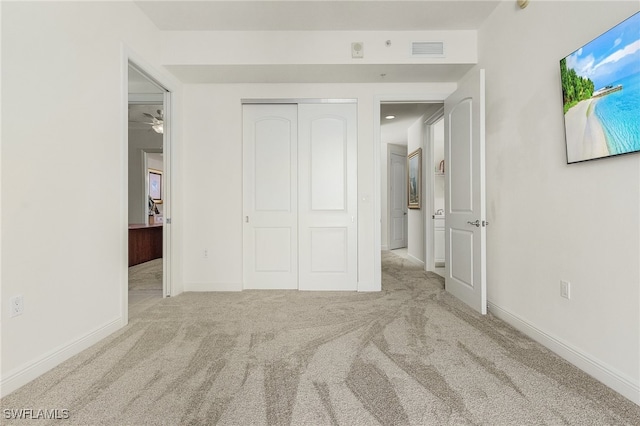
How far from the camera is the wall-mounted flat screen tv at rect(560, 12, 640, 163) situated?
1467 millimetres

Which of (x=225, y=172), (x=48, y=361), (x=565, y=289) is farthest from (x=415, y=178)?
(x=48, y=361)

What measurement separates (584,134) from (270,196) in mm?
2905

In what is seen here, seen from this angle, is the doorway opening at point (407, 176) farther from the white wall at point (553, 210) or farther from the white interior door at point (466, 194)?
the white wall at point (553, 210)

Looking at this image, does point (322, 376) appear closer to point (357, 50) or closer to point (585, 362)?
point (585, 362)

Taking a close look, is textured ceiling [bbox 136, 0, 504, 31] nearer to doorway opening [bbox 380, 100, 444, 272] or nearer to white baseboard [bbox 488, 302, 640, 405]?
doorway opening [bbox 380, 100, 444, 272]

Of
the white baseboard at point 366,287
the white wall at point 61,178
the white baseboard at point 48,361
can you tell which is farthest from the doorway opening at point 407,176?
the white baseboard at point 48,361

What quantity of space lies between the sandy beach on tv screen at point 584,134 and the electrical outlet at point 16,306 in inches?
131

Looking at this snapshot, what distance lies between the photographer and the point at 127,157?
2539 millimetres

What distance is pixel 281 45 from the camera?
306cm

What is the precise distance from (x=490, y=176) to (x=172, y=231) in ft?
11.2

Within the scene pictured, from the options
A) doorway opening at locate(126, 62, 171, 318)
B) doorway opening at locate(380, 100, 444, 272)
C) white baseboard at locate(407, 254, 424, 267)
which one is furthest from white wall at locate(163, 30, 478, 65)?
white baseboard at locate(407, 254, 424, 267)

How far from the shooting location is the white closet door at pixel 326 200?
3.61 m

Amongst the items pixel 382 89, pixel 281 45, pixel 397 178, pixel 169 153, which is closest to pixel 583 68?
pixel 382 89

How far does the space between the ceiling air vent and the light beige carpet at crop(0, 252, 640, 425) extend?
8.46 feet
